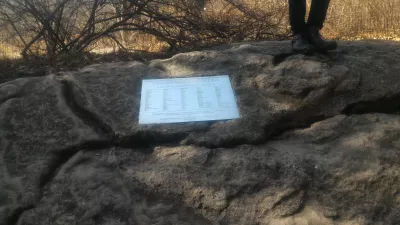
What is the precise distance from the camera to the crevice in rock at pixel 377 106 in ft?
7.94

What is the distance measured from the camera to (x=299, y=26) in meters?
2.80

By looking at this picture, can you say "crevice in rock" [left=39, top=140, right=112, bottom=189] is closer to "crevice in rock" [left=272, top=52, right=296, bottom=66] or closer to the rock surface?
the rock surface

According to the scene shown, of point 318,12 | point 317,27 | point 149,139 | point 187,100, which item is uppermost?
point 318,12

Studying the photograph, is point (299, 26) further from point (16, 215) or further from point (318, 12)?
point (16, 215)

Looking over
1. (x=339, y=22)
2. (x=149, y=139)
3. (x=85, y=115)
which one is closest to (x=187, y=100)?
(x=149, y=139)

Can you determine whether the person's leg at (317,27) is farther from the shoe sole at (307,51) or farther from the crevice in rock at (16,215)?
the crevice in rock at (16,215)

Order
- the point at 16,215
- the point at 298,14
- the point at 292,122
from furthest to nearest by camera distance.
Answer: the point at 298,14
the point at 292,122
the point at 16,215

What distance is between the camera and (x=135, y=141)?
7.18 ft

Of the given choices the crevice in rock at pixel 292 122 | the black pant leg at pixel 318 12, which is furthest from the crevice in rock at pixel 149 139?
the black pant leg at pixel 318 12

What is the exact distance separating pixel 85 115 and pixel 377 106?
5.97 ft

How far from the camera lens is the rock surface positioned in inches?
71.4

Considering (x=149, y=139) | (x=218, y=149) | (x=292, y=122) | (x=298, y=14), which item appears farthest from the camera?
(x=298, y=14)

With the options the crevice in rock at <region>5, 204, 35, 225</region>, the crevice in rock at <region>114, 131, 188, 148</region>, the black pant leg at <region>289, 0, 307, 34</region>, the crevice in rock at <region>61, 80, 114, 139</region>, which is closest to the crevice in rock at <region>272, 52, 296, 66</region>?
the black pant leg at <region>289, 0, 307, 34</region>

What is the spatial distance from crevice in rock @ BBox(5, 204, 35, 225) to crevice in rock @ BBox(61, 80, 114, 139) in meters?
0.55
